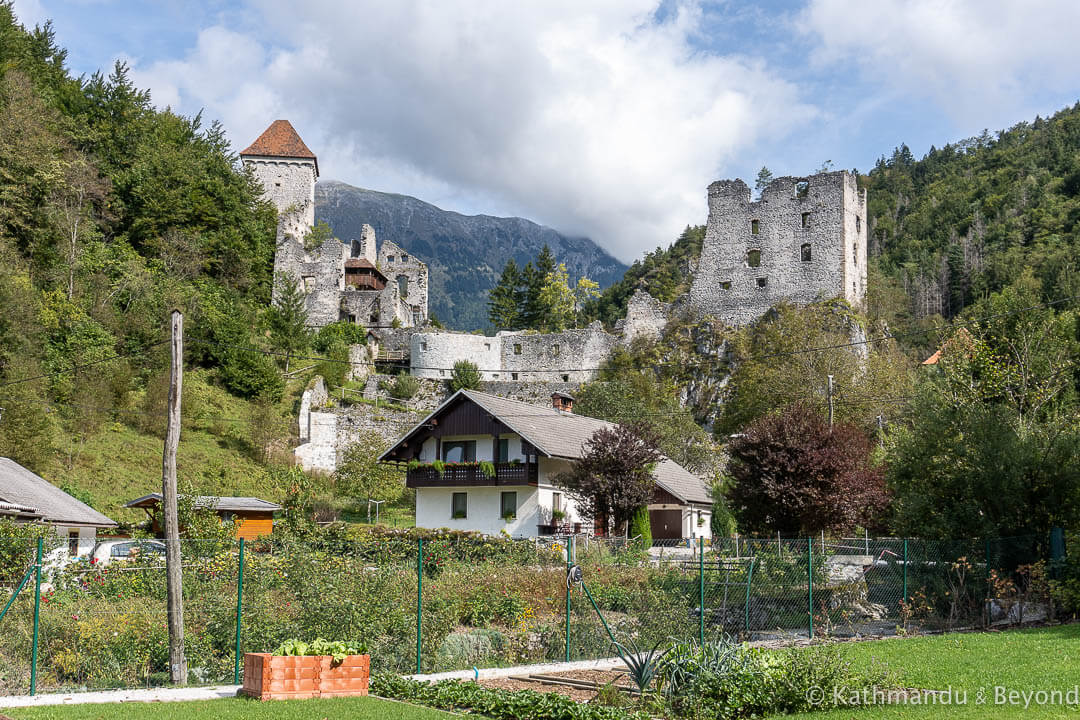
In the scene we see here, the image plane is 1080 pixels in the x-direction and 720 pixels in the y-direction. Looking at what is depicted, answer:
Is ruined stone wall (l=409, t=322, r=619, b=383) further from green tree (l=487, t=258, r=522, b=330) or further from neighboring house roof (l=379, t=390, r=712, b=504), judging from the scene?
neighboring house roof (l=379, t=390, r=712, b=504)

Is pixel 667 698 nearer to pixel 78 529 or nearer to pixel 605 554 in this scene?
pixel 605 554

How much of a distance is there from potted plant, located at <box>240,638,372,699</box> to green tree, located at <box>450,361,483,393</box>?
45471 millimetres

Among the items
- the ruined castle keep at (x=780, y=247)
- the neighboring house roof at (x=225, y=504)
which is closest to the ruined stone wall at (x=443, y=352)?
the ruined castle keep at (x=780, y=247)

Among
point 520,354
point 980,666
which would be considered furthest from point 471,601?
point 520,354

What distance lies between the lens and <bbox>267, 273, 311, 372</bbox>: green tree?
53250 millimetres

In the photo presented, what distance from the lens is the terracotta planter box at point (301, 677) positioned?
10.2m

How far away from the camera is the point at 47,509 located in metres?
21.4

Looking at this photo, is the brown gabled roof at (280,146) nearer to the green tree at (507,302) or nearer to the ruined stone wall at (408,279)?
the ruined stone wall at (408,279)

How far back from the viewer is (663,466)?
3738 centimetres

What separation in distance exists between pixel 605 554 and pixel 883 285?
48.7 m

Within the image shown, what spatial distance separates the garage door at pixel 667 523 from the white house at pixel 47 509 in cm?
2026

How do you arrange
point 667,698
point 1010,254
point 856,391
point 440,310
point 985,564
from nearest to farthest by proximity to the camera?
point 667,698 < point 985,564 < point 856,391 < point 1010,254 < point 440,310

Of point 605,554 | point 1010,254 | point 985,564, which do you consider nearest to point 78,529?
point 605,554

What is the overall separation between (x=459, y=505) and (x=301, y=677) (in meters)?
24.1
